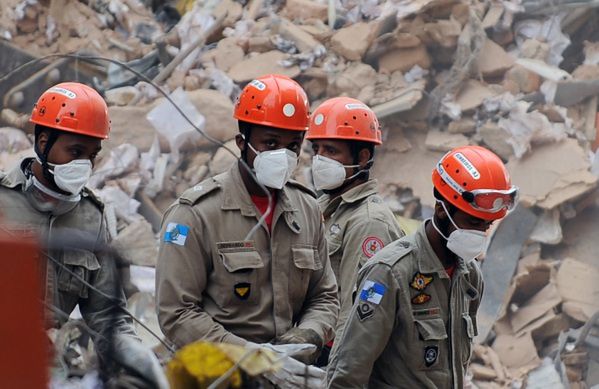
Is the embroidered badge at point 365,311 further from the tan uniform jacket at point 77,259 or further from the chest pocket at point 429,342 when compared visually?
the tan uniform jacket at point 77,259

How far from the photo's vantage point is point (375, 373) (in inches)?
189

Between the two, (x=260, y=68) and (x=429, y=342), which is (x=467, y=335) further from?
(x=260, y=68)

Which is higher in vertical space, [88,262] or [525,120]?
[88,262]

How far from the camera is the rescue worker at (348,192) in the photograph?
5.68m

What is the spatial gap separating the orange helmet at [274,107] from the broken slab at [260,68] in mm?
5736

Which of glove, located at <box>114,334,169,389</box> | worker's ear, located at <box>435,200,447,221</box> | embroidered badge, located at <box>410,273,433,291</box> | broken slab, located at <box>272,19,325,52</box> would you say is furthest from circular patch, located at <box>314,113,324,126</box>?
broken slab, located at <box>272,19,325,52</box>

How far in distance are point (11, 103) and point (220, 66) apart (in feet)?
6.36

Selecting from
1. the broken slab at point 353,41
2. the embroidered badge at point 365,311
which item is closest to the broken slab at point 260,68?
the broken slab at point 353,41

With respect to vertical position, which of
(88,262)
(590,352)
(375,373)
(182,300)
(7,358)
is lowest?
(590,352)

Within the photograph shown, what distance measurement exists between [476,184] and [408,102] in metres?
5.93

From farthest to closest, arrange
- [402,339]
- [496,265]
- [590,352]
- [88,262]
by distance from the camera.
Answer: [496,265] < [590,352] < [402,339] < [88,262]

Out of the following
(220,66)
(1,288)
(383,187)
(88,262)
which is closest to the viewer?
(1,288)

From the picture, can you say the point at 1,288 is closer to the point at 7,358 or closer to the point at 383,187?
the point at 7,358

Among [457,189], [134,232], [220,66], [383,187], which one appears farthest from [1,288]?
[220,66]
